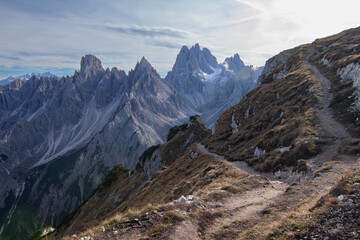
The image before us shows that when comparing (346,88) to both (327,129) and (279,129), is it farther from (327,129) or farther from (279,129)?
(279,129)

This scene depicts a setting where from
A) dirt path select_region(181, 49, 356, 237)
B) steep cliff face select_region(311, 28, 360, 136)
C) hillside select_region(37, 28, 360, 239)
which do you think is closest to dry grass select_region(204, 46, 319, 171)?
hillside select_region(37, 28, 360, 239)

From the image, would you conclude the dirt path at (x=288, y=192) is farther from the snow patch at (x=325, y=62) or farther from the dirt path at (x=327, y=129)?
the snow patch at (x=325, y=62)

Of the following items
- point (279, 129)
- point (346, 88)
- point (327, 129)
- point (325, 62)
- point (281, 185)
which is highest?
point (325, 62)

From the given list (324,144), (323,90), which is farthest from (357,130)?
(323,90)

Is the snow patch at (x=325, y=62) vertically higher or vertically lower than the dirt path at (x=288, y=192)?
higher

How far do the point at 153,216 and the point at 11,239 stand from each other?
246 meters

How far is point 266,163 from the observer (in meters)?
24.3

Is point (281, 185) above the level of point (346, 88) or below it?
below

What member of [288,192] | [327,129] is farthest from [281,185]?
[327,129]

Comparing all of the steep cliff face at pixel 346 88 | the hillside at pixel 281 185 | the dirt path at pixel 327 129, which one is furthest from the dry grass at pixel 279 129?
the steep cliff face at pixel 346 88

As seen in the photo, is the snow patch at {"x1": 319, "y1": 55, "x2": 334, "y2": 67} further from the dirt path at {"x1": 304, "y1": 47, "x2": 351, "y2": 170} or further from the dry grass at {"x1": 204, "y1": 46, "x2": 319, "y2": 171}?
the dirt path at {"x1": 304, "y1": 47, "x2": 351, "y2": 170}

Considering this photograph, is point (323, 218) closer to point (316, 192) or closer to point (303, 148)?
point (316, 192)

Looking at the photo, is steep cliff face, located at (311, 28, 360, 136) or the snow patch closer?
steep cliff face, located at (311, 28, 360, 136)

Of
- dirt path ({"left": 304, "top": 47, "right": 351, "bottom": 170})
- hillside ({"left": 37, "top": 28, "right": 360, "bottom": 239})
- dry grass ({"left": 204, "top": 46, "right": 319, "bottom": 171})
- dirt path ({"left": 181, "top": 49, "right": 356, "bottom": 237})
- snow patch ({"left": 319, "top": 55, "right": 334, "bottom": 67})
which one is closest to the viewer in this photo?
hillside ({"left": 37, "top": 28, "right": 360, "bottom": 239})
